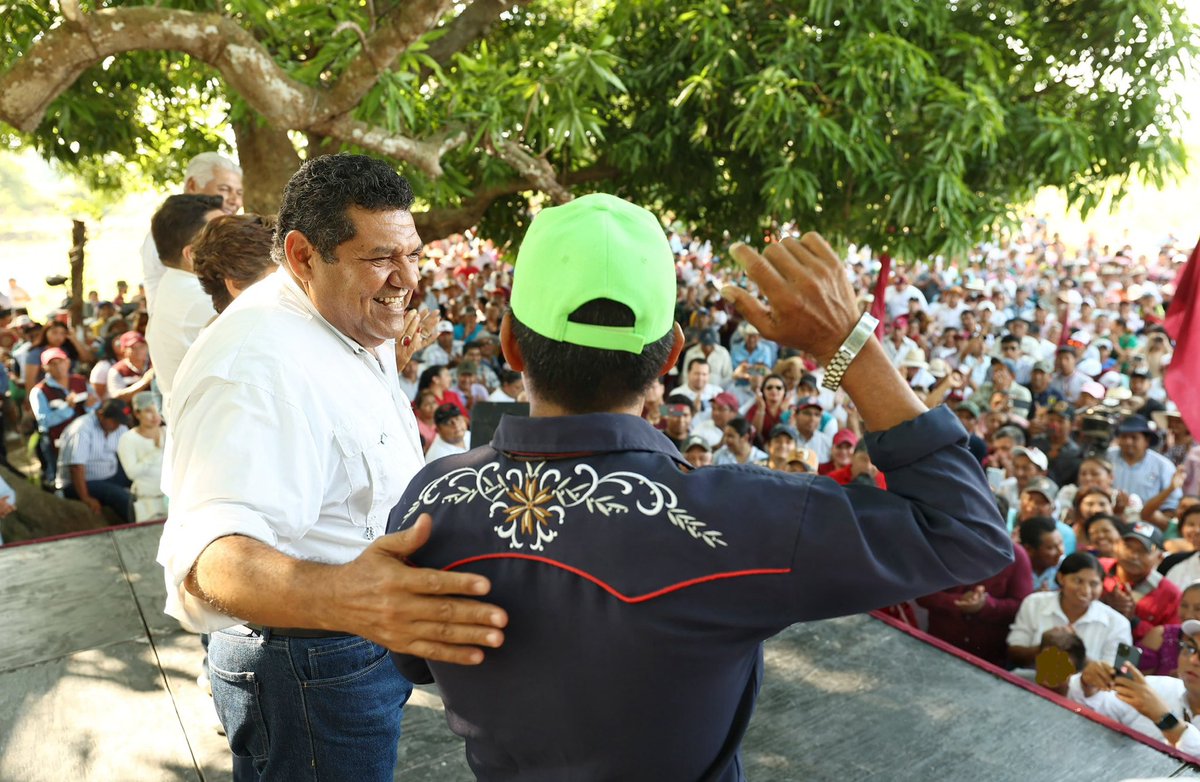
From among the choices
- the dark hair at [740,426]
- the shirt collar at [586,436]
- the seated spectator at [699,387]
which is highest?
the shirt collar at [586,436]

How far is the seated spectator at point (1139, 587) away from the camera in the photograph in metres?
4.26

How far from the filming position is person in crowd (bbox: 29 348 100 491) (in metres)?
7.25

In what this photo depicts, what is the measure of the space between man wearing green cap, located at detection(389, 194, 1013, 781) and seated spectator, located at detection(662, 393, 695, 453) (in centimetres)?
541

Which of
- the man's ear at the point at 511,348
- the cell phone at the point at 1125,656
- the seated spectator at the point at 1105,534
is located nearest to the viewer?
the man's ear at the point at 511,348

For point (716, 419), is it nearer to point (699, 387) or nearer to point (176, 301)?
point (699, 387)

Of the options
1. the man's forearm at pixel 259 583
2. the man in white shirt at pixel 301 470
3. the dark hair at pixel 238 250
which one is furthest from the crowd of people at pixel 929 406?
the man's forearm at pixel 259 583

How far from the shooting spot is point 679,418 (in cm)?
666

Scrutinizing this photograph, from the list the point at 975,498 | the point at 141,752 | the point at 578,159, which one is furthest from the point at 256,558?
the point at 578,159

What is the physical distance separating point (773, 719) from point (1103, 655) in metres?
1.91

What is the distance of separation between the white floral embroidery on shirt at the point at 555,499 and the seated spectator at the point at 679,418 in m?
5.43

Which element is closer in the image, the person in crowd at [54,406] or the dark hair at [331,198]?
the dark hair at [331,198]

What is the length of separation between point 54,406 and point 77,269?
14.9 ft

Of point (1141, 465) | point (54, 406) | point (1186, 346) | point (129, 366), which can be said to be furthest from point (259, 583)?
point (54, 406)

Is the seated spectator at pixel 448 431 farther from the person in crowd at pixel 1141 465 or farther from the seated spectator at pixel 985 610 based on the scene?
the person in crowd at pixel 1141 465
